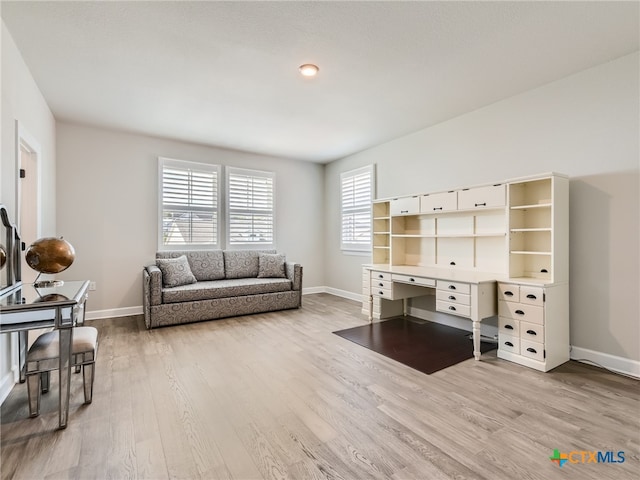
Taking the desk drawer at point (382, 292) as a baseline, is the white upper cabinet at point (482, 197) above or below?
above

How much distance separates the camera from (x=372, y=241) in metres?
4.89

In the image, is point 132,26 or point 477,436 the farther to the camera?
point 132,26

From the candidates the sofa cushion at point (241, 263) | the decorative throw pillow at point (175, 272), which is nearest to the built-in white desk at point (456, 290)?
the sofa cushion at point (241, 263)

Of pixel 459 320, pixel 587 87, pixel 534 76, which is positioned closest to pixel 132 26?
pixel 534 76

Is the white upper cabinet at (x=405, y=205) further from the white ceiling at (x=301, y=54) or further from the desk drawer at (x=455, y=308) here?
the desk drawer at (x=455, y=308)

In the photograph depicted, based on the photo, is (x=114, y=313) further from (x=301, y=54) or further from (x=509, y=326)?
(x=509, y=326)

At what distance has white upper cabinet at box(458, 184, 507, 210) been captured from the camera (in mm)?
3225

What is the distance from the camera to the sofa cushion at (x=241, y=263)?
5156 millimetres

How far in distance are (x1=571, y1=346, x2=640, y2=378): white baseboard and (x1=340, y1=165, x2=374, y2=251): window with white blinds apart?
3.03 meters

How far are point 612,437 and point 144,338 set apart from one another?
404cm

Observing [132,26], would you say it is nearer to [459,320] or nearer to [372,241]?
[372,241]

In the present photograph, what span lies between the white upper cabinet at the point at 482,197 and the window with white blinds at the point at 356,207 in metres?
1.90

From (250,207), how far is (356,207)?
6.12 feet

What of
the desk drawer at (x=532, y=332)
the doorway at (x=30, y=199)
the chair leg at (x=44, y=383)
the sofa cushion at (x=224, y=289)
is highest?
the doorway at (x=30, y=199)
